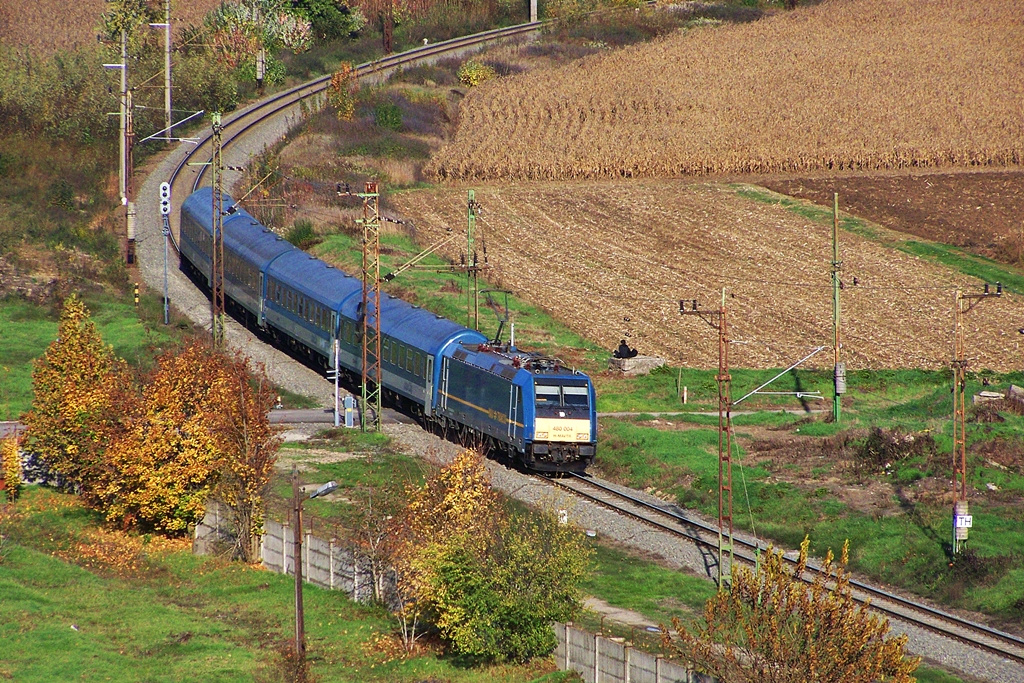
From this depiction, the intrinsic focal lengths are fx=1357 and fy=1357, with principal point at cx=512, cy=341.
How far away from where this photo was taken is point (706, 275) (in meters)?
66.1

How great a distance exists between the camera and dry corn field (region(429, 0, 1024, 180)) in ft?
277

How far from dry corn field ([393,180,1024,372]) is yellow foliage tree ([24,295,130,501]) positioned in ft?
71.8

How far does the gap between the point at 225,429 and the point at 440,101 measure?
2348 inches

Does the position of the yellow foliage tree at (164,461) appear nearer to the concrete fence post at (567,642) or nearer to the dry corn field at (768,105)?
the concrete fence post at (567,642)

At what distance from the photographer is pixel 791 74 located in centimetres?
9719

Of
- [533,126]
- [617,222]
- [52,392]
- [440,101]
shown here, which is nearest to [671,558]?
[52,392]

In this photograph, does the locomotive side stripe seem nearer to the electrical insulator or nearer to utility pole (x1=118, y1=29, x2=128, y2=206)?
the electrical insulator

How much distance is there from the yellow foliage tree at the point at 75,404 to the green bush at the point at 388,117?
45902 mm

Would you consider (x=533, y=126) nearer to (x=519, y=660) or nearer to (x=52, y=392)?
(x=52, y=392)

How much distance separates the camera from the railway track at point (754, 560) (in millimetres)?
30688

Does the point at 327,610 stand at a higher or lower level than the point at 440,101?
lower

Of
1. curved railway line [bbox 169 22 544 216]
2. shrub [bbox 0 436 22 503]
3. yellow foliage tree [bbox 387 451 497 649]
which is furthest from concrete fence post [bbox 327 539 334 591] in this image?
curved railway line [bbox 169 22 544 216]

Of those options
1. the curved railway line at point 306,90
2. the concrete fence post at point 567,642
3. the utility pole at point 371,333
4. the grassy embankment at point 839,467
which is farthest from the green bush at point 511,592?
the curved railway line at point 306,90

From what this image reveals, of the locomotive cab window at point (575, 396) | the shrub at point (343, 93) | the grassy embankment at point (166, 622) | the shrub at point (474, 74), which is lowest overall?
the grassy embankment at point (166, 622)
